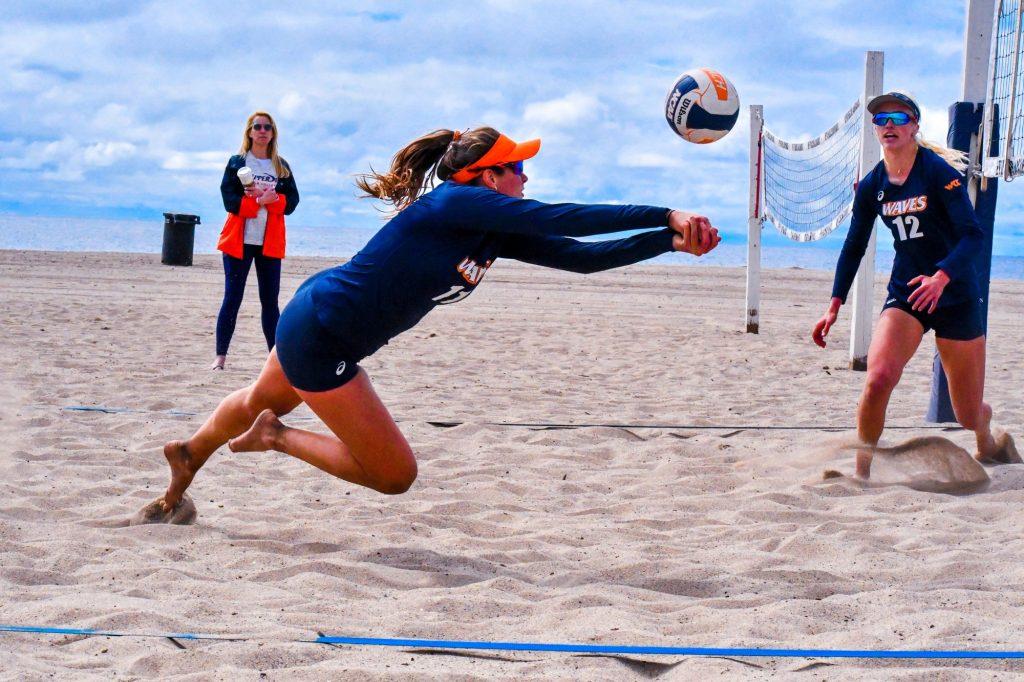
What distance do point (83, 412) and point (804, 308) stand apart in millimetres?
13105

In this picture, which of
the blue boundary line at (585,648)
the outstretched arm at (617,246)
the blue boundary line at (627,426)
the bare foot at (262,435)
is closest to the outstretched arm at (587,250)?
the outstretched arm at (617,246)

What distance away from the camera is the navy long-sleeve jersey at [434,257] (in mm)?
3373

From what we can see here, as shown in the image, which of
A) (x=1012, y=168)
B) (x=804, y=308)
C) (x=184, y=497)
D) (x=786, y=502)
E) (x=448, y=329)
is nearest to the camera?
(x=184, y=497)

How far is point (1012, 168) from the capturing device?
5.99m

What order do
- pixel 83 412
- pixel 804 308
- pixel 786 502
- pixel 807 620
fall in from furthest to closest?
pixel 804 308 → pixel 83 412 → pixel 786 502 → pixel 807 620

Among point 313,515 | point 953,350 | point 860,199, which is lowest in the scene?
point 313,515

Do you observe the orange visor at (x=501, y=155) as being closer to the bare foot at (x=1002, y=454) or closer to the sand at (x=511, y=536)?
the sand at (x=511, y=536)

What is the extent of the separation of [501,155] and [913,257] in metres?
2.41

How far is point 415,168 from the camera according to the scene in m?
3.76

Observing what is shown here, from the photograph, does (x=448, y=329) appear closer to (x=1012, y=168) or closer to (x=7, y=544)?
(x=1012, y=168)

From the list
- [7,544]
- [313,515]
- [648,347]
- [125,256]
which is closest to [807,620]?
[313,515]

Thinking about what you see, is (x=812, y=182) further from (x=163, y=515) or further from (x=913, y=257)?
(x=163, y=515)

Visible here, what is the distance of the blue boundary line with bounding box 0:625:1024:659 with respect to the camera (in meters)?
2.90

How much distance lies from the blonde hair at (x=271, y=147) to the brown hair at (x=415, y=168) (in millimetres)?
4563
